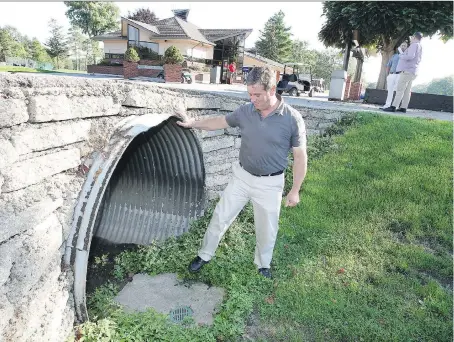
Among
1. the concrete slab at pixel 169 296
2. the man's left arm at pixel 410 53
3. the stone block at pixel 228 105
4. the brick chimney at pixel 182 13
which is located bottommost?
the concrete slab at pixel 169 296

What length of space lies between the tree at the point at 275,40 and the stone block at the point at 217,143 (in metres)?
59.5

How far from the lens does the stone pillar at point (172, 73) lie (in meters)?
23.1

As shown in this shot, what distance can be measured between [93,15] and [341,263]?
6751 cm

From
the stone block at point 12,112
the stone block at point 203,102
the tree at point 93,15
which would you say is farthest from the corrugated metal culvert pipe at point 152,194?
the tree at point 93,15

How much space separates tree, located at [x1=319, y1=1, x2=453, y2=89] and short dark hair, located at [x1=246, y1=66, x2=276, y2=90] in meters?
18.8

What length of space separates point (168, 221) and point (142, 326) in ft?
7.03

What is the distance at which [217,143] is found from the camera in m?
5.66

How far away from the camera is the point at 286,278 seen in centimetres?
418

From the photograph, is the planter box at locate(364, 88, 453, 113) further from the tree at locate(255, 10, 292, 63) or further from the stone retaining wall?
the tree at locate(255, 10, 292, 63)

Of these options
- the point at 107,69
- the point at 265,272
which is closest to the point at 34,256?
the point at 265,272

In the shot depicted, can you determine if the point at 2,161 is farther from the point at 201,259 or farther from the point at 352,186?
the point at 352,186

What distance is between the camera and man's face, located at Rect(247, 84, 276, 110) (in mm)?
3353

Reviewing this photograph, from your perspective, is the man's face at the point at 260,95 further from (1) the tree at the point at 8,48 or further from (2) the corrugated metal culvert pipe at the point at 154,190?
(1) the tree at the point at 8,48

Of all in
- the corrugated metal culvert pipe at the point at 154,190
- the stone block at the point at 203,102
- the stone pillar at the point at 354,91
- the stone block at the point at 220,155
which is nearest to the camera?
the stone block at the point at 203,102
